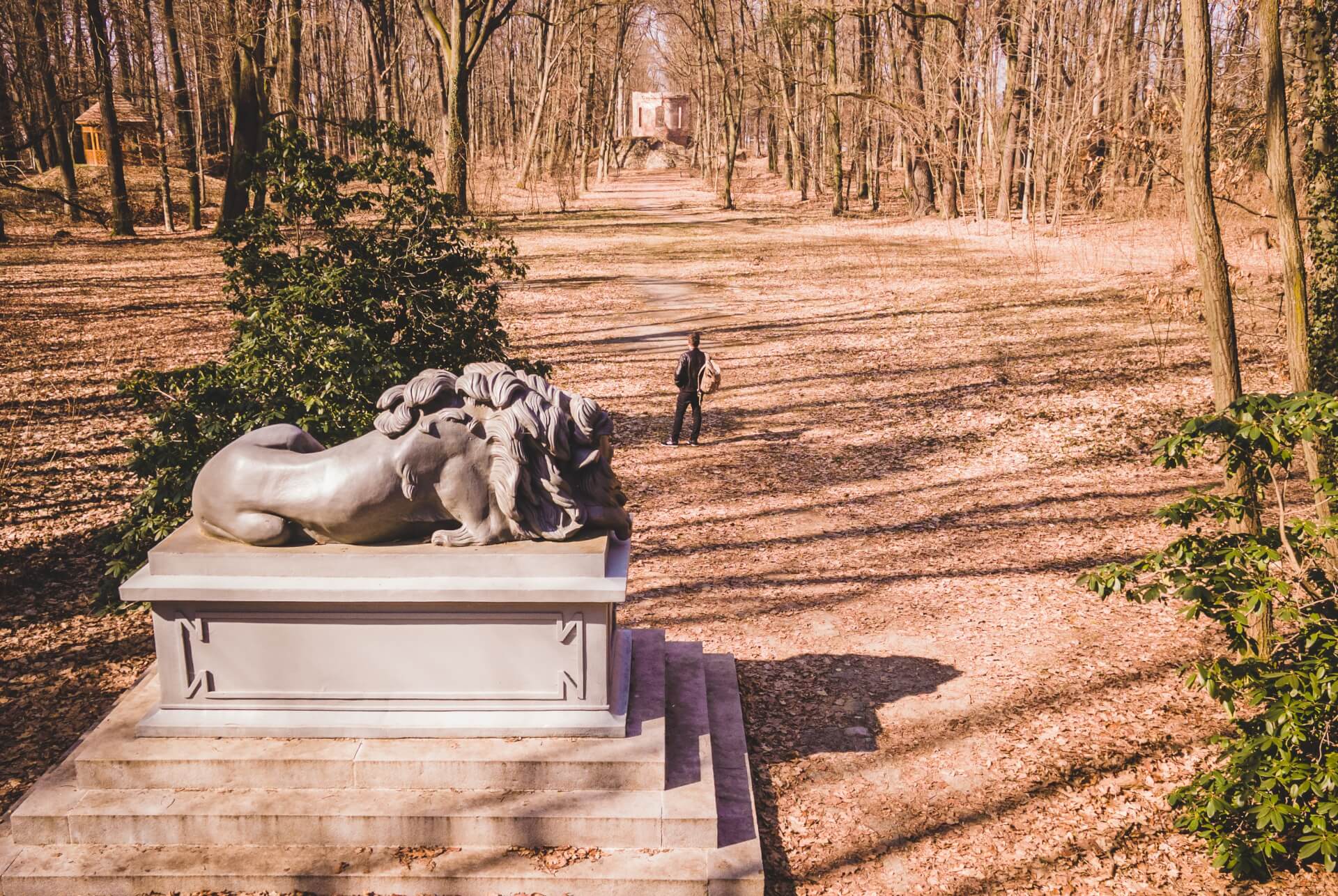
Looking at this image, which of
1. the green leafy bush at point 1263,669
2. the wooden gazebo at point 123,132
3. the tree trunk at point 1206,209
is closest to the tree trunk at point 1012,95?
the tree trunk at point 1206,209

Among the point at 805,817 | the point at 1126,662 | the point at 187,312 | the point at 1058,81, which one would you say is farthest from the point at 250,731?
the point at 1058,81

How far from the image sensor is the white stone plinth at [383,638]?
4.93 meters

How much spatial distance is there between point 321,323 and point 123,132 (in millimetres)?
39215

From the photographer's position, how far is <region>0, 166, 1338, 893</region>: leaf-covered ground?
18.3ft

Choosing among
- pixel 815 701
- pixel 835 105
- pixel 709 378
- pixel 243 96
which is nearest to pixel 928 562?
pixel 815 701

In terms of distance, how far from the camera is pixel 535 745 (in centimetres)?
509

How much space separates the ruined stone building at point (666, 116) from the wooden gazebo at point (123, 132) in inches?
1956

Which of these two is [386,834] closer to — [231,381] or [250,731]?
[250,731]

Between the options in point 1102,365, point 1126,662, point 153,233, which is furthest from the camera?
point 153,233

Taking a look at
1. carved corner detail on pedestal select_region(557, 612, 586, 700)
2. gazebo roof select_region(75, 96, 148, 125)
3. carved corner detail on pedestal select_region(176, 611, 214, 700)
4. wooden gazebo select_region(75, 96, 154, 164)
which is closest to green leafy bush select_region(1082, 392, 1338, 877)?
carved corner detail on pedestal select_region(557, 612, 586, 700)

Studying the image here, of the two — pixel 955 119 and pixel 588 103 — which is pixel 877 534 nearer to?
pixel 955 119

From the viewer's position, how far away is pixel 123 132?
40.0 m

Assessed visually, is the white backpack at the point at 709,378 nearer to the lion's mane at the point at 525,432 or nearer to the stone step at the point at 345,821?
the lion's mane at the point at 525,432

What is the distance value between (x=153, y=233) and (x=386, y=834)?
94.6ft
